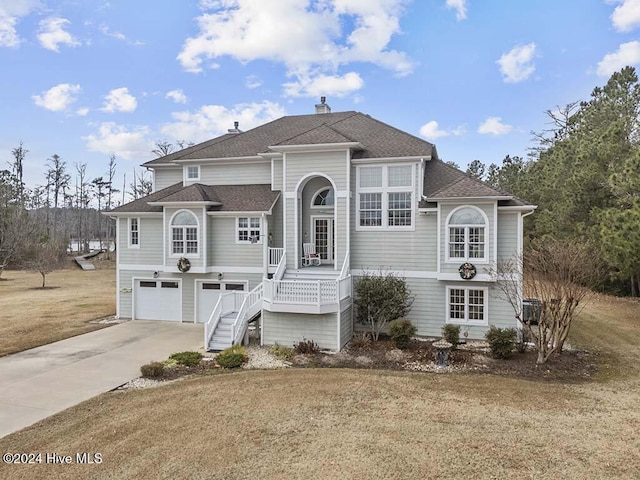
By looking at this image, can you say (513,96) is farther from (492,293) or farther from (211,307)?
(211,307)

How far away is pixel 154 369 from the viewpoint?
35.3ft

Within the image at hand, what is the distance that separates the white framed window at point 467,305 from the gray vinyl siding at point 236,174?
8951 millimetres

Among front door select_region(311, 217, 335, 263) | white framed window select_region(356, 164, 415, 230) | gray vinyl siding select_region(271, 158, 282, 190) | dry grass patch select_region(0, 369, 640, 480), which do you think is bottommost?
dry grass patch select_region(0, 369, 640, 480)

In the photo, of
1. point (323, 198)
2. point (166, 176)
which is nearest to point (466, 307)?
point (323, 198)

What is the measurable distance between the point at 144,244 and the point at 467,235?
43.5 ft

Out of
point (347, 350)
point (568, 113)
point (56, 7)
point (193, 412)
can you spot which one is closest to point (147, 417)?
point (193, 412)

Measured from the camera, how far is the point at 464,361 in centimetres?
1190

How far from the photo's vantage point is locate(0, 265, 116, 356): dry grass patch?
15312 millimetres

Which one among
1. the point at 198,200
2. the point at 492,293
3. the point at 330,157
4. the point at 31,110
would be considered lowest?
the point at 492,293

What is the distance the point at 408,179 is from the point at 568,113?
33254 millimetres

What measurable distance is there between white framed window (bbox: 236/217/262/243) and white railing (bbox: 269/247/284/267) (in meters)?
0.76

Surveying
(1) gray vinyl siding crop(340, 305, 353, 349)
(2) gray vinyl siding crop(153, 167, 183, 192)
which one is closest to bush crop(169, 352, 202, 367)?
(1) gray vinyl siding crop(340, 305, 353, 349)

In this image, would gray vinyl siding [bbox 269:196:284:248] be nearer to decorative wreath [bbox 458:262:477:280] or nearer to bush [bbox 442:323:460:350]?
decorative wreath [bbox 458:262:477:280]

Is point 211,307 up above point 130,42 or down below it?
below
